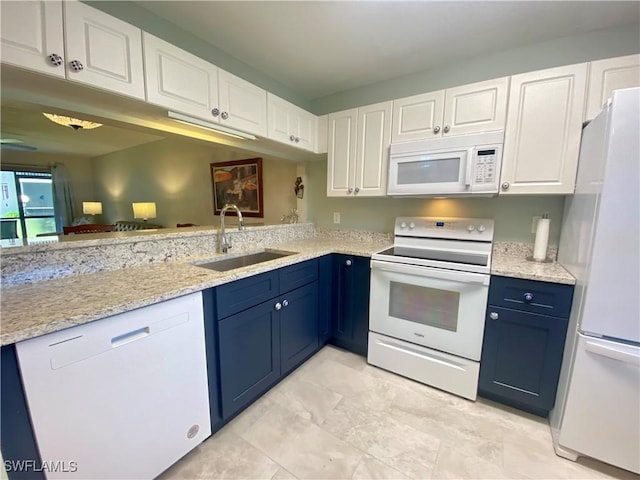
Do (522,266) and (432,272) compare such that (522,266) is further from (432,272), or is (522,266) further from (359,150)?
(359,150)

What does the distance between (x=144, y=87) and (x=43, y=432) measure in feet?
4.67

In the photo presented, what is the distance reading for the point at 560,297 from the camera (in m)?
1.41

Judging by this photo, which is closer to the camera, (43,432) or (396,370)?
(43,432)

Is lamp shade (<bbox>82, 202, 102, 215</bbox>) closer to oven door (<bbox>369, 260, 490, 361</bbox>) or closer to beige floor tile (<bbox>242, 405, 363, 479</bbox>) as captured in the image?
beige floor tile (<bbox>242, 405, 363, 479</bbox>)

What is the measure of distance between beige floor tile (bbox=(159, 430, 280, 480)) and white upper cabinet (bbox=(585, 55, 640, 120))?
102 inches

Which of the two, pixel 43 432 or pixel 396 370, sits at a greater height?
pixel 43 432

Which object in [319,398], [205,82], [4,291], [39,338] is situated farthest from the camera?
[319,398]

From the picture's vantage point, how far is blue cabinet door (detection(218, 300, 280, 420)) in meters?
1.40

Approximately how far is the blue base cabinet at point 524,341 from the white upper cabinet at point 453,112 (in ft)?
3.45

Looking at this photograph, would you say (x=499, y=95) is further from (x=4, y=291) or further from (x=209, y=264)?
(x=4, y=291)

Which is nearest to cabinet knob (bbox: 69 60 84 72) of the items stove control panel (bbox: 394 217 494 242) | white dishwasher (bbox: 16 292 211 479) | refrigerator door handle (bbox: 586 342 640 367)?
white dishwasher (bbox: 16 292 211 479)

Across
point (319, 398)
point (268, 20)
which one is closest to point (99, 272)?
point (319, 398)

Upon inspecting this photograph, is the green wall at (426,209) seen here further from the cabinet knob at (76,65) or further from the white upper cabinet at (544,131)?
the cabinet knob at (76,65)

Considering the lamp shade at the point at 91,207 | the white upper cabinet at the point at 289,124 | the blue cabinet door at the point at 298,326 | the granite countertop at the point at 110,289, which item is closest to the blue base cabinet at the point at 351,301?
the blue cabinet door at the point at 298,326
